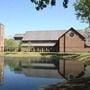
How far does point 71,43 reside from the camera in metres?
106

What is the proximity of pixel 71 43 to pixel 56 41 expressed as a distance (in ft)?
32.8

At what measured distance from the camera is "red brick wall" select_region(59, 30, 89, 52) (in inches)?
4085

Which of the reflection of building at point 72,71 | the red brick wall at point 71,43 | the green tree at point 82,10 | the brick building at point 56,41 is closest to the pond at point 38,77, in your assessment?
the reflection of building at point 72,71

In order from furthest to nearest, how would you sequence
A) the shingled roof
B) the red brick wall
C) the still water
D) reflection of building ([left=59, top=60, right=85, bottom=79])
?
the shingled roof → the red brick wall → reflection of building ([left=59, top=60, right=85, bottom=79]) → the still water

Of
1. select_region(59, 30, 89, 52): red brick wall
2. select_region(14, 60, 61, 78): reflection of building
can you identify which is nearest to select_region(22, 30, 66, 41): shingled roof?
select_region(59, 30, 89, 52): red brick wall

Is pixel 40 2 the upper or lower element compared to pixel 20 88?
upper

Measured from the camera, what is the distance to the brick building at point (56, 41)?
104 meters

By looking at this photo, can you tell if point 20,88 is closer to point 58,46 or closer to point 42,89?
point 42,89

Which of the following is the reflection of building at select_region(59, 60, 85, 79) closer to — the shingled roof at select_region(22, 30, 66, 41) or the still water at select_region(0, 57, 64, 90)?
the still water at select_region(0, 57, 64, 90)

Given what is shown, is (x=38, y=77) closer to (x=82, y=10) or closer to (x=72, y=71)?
(x=72, y=71)

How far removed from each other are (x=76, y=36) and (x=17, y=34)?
53.5 meters

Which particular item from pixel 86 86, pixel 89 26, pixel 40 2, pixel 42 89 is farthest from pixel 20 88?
pixel 89 26

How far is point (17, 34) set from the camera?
497 feet

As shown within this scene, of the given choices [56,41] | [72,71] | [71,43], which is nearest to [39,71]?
[72,71]
